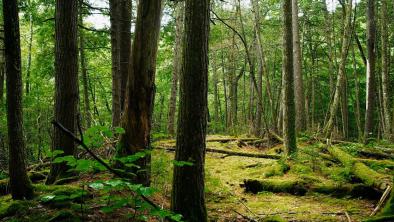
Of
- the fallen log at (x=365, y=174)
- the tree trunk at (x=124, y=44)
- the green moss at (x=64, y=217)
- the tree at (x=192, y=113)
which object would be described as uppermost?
the tree trunk at (x=124, y=44)

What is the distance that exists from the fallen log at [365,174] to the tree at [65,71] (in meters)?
5.75

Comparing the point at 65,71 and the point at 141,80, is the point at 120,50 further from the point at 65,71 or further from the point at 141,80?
the point at 141,80

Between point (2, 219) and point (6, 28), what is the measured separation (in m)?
2.48

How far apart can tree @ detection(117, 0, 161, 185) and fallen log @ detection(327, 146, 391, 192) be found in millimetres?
4314

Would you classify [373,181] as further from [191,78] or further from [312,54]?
[312,54]

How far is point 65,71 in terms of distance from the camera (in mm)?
6484

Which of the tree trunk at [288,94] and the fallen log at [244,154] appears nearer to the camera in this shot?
the tree trunk at [288,94]

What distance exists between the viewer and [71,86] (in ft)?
21.5

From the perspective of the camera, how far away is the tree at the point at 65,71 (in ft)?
20.9

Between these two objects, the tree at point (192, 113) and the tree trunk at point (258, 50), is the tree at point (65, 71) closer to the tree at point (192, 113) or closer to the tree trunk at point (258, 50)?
the tree at point (192, 113)

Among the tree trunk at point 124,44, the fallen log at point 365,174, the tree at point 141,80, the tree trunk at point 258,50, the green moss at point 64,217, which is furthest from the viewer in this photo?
the tree trunk at point 258,50

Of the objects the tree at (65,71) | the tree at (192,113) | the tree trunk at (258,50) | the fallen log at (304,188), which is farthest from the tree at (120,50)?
the tree trunk at (258,50)

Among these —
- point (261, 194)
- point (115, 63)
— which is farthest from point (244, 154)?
point (115, 63)

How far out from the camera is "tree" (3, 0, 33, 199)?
4.67 m
